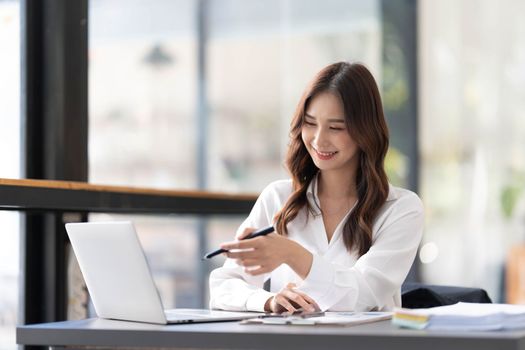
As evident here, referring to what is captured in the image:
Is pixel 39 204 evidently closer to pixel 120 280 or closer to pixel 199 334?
pixel 120 280

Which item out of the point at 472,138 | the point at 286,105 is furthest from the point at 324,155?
the point at 472,138

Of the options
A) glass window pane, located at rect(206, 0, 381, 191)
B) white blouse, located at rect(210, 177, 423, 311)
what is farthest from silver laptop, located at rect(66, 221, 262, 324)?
glass window pane, located at rect(206, 0, 381, 191)

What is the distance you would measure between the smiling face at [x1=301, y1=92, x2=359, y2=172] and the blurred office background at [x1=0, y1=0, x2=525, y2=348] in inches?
42.4

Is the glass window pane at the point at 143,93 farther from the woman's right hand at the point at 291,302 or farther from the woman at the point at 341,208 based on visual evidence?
the woman's right hand at the point at 291,302

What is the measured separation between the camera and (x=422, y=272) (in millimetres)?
6062

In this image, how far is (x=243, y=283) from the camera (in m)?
2.61

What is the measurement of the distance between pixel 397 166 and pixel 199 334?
4.32 metres

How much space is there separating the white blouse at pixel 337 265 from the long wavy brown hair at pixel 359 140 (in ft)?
0.09

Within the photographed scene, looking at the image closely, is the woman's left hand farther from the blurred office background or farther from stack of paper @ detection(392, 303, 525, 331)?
the blurred office background

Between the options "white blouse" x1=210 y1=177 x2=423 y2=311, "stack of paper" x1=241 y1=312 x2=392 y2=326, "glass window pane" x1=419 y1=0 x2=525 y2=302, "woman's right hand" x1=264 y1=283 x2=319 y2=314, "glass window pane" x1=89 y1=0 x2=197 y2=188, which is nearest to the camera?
"stack of paper" x1=241 y1=312 x2=392 y2=326

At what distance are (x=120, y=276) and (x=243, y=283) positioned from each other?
1.82 ft

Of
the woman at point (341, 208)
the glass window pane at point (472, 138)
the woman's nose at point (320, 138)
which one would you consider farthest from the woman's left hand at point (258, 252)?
the glass window pane at point (472, 138)

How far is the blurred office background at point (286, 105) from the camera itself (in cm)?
448

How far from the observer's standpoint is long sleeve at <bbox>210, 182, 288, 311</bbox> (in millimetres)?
2441
